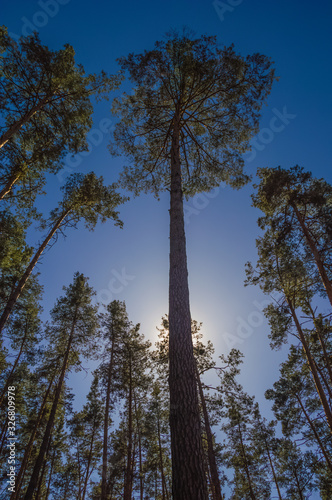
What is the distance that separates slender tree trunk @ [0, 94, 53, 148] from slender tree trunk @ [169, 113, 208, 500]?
24.8 ft

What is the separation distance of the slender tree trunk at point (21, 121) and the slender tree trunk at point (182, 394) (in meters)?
7.55

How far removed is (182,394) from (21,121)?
10966 millimetres

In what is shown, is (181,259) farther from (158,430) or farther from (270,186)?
(158,430)

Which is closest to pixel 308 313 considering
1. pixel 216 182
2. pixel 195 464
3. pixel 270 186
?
pixel 270 186

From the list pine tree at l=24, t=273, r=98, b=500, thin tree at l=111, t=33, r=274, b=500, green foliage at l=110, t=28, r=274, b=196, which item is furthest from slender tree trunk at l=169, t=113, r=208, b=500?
pine tree at l=24, t=273, r=98, b=500

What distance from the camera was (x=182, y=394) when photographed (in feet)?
11.5

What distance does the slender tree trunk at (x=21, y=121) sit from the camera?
8.18 m

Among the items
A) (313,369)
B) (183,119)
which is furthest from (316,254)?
(183,119)

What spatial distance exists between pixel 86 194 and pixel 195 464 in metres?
11.9

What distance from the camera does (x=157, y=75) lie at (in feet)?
28.4

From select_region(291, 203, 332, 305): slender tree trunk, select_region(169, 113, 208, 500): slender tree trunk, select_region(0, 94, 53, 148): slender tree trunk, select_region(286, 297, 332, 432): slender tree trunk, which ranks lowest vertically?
select_region(169, 113, 208, 500): slender tree trunk

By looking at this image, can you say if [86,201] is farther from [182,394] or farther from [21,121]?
[182,394]

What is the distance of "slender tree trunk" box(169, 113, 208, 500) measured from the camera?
284 cm

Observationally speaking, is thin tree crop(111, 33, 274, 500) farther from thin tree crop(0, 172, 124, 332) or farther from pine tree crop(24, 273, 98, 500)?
pine tree crop(24, 273, 98, 500)
